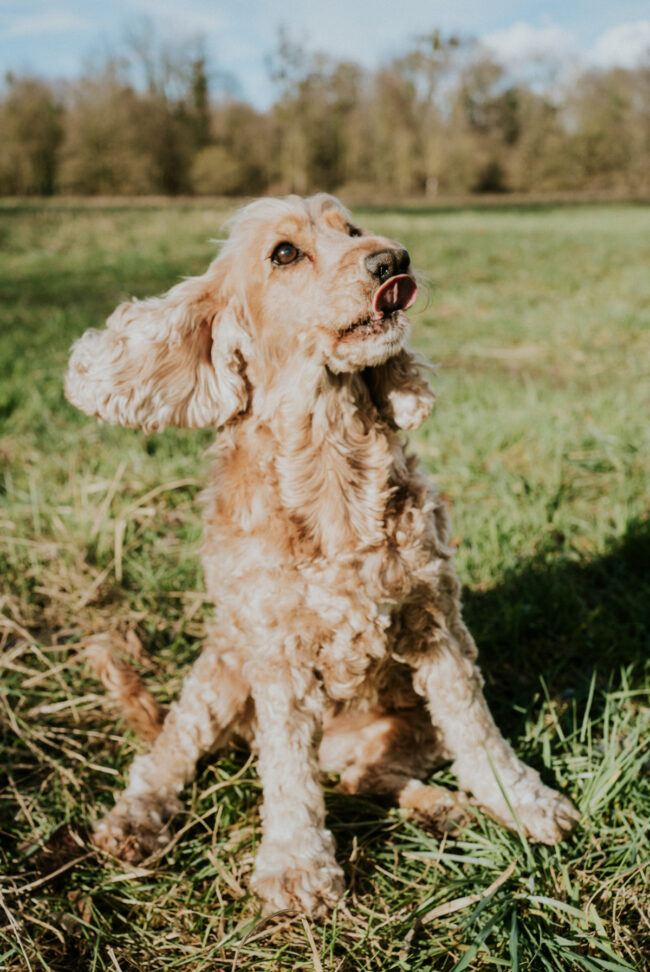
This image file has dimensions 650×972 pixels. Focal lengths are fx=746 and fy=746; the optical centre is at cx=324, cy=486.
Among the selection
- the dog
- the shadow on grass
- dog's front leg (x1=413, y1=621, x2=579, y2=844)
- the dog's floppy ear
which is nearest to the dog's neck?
the dog

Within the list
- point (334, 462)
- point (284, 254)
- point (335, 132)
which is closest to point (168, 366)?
point (284, 254)

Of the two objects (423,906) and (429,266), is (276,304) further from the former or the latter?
(429,266)

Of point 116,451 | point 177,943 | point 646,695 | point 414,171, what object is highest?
point 414,171

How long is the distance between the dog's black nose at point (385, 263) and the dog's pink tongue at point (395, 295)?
3 centimetres

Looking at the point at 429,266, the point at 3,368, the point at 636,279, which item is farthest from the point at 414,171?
the point at 3,368

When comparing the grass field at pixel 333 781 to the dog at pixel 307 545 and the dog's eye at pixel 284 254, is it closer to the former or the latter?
the dog at pixel 307 545

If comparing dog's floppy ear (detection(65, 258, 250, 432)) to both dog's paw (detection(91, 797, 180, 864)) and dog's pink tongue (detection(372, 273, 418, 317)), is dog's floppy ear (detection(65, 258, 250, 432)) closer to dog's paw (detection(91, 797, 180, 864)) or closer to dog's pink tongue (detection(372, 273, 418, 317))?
dog's pink tongue (detection(372, 273, 418, 317))

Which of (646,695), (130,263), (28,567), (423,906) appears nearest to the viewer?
(423,906)

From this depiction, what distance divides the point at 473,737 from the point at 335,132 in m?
45.9

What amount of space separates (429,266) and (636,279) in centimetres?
398

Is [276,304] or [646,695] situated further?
[646,695]

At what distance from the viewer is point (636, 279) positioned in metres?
10.2

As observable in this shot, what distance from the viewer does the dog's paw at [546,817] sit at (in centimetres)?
214

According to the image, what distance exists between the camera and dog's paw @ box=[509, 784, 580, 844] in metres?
2.14
